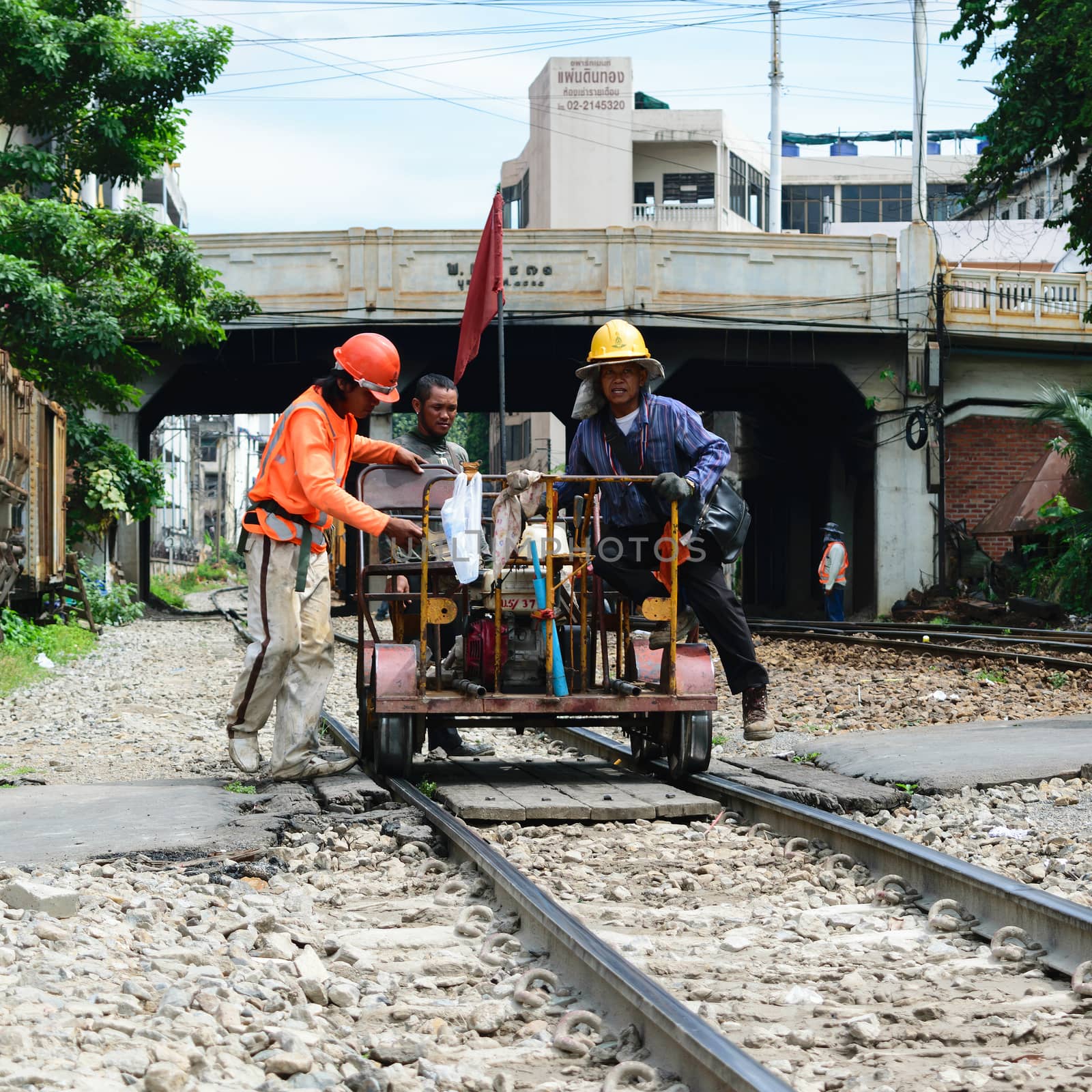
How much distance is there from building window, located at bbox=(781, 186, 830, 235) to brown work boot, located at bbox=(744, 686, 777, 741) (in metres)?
64.7

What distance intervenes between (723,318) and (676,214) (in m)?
26.4

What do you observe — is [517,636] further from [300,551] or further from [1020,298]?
[1020,298]

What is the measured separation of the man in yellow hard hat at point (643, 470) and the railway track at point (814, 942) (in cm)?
137

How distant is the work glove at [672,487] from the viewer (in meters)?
6.18

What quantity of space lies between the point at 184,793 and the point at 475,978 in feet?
9.75

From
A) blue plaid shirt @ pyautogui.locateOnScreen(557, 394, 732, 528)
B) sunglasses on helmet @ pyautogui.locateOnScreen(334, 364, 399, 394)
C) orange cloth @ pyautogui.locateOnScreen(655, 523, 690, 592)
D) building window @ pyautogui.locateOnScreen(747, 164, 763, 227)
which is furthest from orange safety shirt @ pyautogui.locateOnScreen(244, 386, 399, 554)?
building window @ pyautogui.locateOnScreen(747, 164, 763, 227)

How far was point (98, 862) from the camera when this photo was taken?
4.93 meters

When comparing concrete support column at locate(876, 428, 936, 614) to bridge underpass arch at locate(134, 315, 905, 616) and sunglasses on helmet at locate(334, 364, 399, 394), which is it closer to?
bridge underpass arch at locate(134, 315, 905, 616)

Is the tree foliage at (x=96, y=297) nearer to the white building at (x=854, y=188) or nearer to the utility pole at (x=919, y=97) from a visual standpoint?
the utility pole at (x=919, y=97)

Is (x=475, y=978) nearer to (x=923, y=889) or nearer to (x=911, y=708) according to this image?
(x=923, y=889)

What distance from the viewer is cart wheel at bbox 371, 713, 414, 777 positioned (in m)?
Result: 6.52

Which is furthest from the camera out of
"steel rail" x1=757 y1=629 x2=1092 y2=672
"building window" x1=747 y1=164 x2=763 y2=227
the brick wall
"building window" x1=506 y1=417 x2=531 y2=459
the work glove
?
"building window" x1=747 y1=164 x2=763 y2=227

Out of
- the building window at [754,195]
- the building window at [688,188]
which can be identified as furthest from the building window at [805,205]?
the building window at [688,188]

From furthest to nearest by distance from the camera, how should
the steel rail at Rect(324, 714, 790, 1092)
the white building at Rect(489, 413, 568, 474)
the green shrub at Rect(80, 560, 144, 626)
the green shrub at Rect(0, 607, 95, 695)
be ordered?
the white building at Rect(489, 413, 568, 474)
the green shrub at Rect(80, 560, 144, 626)
the green shrub at Rect(0, 607, 95, 695)
the steel rail at Rect(324, 714, 790, 1092)
